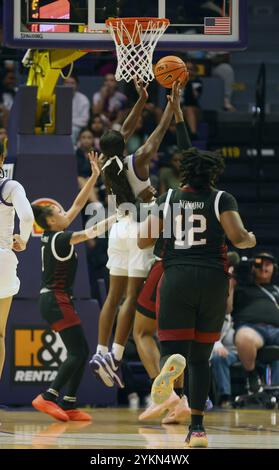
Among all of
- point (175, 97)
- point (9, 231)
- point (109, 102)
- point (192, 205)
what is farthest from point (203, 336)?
point (109, 102)

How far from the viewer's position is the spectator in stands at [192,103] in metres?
16.9

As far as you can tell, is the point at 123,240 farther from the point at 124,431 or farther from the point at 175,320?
the point at 175,320

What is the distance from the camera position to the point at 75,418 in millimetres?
10992

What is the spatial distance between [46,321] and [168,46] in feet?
9.01

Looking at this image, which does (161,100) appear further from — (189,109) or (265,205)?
(265,205)

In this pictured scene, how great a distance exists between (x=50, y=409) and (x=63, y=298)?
3.16 ft

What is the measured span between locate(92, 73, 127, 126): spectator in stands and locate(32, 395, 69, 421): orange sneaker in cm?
671

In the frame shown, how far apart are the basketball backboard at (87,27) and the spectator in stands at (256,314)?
2.79 m

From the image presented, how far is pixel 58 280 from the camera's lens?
443 inches

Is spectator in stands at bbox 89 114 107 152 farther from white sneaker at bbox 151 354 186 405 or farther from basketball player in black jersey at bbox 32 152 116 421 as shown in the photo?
white sneaker at bbox 151 354 186 405

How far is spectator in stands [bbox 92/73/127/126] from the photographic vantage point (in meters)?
17.1

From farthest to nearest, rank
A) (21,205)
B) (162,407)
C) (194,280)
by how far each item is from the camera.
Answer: (162,407), (21,205), (194,280)

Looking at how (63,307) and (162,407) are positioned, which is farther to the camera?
(63,307)
